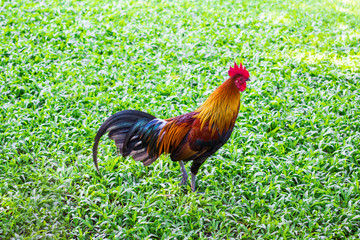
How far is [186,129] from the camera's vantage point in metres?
3.29

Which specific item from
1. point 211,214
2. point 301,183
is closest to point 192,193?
point 211,214

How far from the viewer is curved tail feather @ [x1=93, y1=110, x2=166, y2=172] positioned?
3.27 meters

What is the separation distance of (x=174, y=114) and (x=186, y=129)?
1241 mm

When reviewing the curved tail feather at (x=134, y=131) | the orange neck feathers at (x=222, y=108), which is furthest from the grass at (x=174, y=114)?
the orange neck feathers at (x=222, y=108)

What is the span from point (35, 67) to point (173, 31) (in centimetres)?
261

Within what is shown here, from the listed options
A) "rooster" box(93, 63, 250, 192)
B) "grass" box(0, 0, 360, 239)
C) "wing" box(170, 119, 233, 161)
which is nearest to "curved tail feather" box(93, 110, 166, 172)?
"rooster" box(93, 63, 250, 192)

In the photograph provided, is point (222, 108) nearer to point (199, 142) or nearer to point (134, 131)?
point (199, 142)

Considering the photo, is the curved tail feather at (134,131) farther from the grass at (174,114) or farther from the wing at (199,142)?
the grass at (174,114)

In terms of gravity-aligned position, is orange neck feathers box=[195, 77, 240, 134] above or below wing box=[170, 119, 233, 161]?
above

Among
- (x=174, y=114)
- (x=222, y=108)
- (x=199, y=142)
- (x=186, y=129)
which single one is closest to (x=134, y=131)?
(x=186, y=129)

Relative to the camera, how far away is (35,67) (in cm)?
532

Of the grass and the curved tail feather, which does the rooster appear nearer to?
the curved tail feather

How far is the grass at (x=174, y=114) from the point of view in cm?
332

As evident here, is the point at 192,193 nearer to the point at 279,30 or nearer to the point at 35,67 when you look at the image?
the point at 35,67
